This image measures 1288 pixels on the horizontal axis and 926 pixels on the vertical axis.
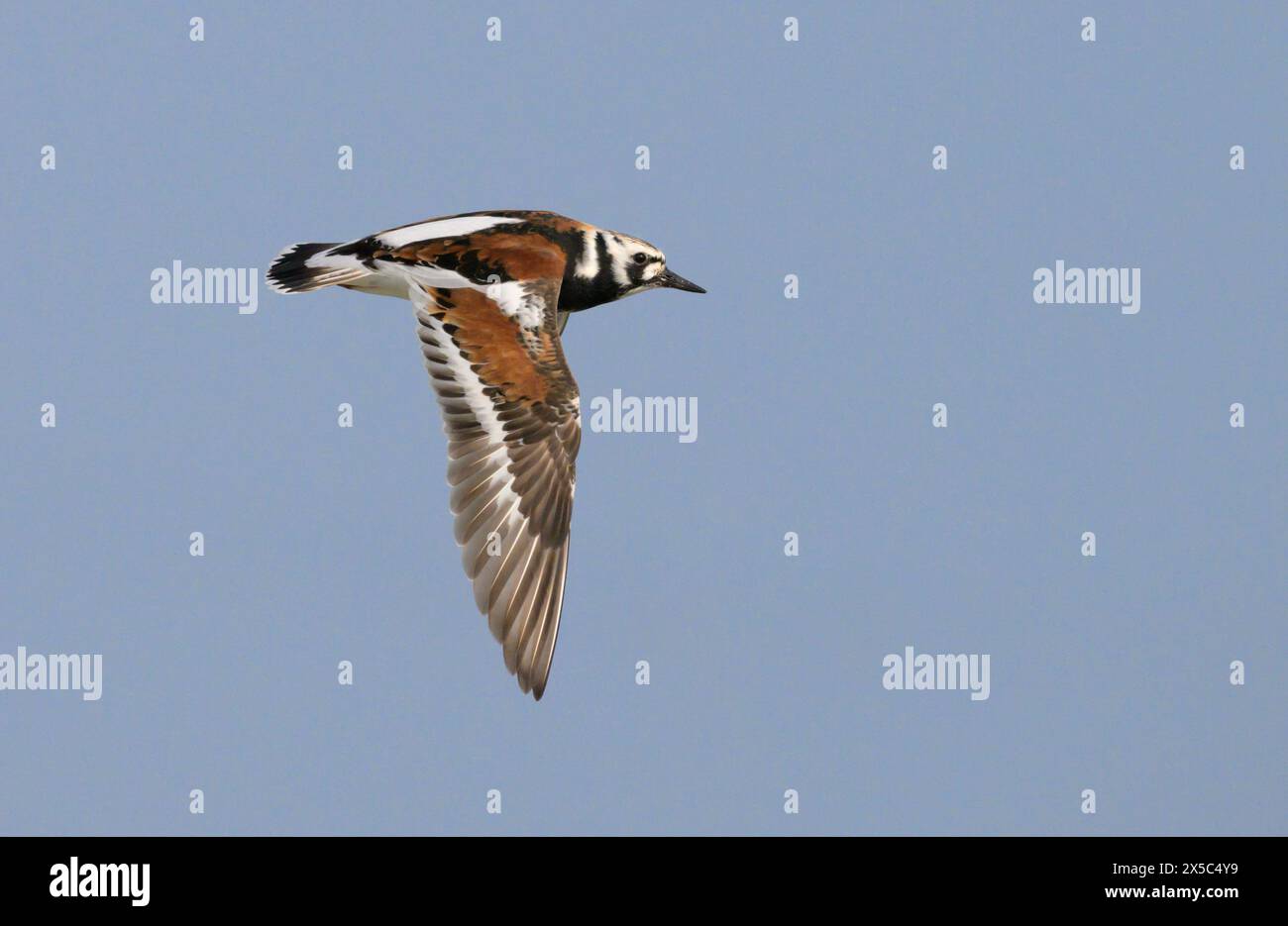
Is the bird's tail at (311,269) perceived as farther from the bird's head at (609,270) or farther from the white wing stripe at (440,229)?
the bird's head at (609,270)

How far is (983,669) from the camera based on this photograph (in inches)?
478

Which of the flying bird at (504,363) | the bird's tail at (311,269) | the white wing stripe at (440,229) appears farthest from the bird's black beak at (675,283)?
the bird's tail at (311,269)

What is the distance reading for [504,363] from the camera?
26.5 ft

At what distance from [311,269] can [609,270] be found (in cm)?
129

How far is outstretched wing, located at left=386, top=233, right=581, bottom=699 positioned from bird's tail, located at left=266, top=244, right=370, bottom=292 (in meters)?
0.27

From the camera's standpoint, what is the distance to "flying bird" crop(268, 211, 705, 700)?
774 centimetres

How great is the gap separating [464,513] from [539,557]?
0.33m

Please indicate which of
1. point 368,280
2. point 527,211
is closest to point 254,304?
point 368,280

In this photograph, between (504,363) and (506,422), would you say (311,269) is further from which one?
(506,422)

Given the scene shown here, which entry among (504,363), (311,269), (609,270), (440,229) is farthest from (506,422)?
(311,269)

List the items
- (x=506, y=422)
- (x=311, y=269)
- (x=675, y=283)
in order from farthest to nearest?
(x=675, y=283) → (x=311, y=269) → (x=506, y=422)

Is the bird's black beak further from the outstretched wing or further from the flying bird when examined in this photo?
the outstretched wing

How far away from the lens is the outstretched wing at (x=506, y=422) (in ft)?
25.3

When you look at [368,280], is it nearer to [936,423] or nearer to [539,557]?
[539,557]
